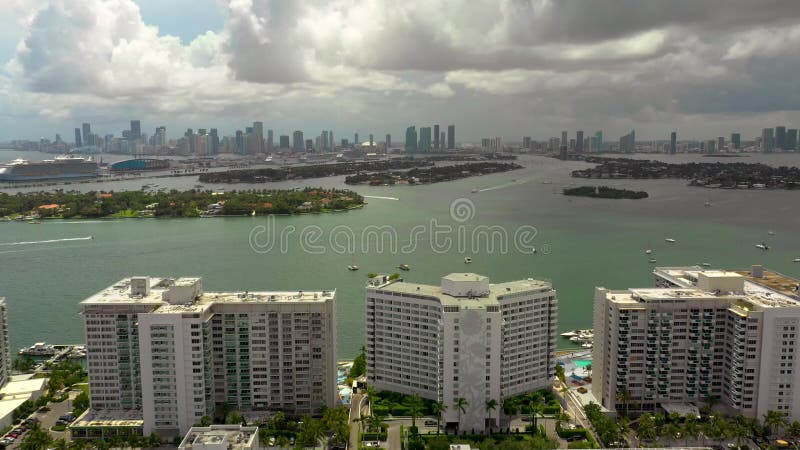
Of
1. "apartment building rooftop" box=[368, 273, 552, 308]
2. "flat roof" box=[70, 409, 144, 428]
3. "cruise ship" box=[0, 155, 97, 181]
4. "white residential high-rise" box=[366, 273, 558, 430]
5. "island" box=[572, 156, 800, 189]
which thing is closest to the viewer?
"flat roof" box=[70, 409, 144, 428]

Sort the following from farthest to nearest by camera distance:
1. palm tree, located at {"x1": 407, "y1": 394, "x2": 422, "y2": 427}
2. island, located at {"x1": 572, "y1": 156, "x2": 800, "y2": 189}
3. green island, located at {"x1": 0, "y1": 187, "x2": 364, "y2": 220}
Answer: island, located at {"x1": 572, "y1": 156, "x2": 800, "y2": 189}
green island, located at {"x1": 0, "y1": 187, "x2": 364, "y2": 220}
palm tree, located at {"x1": 407, "y1": 394, "x2": 422, "y2": 427}

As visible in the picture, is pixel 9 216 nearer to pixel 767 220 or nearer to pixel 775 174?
pixel 767 220

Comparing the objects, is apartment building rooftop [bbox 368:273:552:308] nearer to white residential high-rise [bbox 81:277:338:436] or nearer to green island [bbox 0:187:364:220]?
white residential high-rise [bbox 81:277:338:436]

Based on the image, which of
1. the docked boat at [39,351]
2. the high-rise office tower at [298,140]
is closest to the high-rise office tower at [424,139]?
the high-rise office tower at [298,140]

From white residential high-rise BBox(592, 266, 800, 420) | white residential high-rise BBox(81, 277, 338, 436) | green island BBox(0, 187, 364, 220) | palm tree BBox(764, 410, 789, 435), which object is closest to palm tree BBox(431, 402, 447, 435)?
white residential high-rise BBox(81, 277, 338, 436)

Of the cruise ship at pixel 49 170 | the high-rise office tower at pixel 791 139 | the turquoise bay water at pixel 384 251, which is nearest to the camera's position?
the turquoise bay water at pixel 384 251

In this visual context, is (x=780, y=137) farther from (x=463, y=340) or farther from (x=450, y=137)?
(x=463, y=340)

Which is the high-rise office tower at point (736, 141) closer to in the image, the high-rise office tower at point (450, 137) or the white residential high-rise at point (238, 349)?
the high-rise office tower at point (450, 137)
